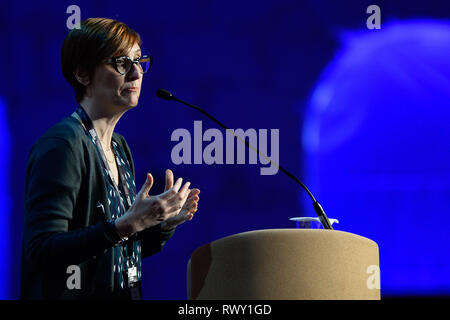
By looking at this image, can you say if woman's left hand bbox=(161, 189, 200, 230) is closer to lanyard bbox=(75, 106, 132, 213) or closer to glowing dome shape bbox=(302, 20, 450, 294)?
lanyard bbox=(75, 106, 132, 213)

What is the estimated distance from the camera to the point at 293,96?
2922 millimetres

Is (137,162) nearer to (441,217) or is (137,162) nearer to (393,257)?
(393,257)

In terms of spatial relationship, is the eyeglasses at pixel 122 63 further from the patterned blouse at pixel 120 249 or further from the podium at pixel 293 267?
the podium at pixel 293 267

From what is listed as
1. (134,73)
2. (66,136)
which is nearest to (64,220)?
(66,136)

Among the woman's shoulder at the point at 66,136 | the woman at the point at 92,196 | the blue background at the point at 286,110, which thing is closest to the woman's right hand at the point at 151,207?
the woman at the point at 92,196

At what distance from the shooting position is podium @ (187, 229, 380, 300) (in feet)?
4.44

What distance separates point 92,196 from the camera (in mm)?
1669

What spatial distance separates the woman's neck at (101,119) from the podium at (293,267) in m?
0.61

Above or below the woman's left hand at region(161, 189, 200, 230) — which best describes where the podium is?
below

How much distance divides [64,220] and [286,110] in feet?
5.11

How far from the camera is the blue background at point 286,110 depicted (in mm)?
2824

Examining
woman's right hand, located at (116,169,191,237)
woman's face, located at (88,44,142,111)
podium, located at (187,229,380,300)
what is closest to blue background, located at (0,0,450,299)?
woman's face, located at (88,44,142,111)

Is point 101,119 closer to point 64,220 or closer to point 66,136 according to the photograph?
point 66,136
